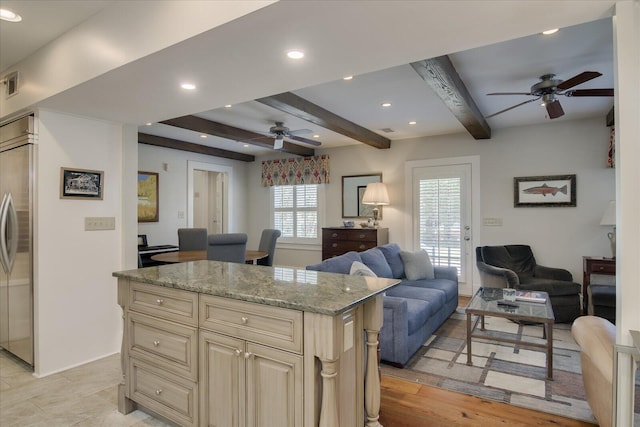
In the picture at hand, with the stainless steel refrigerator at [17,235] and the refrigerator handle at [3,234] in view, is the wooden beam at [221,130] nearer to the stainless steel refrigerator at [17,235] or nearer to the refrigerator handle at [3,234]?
the stainless steel refrigerator at [17,235]

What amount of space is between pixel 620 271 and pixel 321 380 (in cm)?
134

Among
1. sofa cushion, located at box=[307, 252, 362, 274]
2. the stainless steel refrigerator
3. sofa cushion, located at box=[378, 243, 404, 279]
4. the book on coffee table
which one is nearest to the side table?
the book on coffee table

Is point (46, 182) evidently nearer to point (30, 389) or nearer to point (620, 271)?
point (30, 389)

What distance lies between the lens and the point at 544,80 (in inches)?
131

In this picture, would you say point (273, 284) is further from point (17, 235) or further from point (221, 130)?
point (221, 130)

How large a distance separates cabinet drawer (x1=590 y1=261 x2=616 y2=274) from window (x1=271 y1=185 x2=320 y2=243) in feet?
14.0

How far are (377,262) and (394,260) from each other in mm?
570

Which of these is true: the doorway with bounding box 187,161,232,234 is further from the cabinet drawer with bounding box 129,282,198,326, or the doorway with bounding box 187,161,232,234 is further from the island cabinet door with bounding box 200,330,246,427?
the island cabinet door with bounding box 200,330,246,427

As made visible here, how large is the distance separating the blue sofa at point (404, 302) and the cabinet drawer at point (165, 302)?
147cm

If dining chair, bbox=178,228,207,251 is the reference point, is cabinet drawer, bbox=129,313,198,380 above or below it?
below

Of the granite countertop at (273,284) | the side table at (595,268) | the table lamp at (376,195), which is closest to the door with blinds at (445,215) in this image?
the table lamp at (376,195)

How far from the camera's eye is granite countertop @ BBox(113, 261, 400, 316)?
157 cm

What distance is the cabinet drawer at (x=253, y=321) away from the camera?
157cm

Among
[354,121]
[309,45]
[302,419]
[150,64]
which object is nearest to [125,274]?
[150,64]
